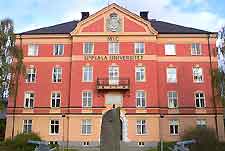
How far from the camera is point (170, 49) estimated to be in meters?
41.8

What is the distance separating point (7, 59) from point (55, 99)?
311 inches

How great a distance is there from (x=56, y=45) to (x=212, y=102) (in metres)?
20.2

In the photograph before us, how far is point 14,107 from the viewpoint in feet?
132

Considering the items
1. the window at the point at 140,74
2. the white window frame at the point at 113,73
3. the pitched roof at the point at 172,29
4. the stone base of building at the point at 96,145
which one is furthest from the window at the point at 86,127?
the pitched roof at the point at 172,29

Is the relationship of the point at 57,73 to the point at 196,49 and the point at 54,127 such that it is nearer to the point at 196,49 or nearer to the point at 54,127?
the point at 54,127

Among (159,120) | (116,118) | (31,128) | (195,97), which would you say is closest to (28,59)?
(31,128)

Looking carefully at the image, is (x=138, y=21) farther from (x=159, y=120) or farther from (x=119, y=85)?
(x=159, y=120)

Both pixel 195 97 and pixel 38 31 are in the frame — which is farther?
pixel 38 31

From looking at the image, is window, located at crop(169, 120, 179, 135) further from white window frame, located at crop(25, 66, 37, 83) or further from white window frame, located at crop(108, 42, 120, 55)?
white window frame, located at crop(25, 66, 37, 83)

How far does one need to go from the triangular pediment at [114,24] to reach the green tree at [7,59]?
802 centimetres

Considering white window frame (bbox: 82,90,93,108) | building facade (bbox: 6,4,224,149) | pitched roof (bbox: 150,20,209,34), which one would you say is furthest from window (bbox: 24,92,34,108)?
pitched roof (bbox: 150,20,209,34)

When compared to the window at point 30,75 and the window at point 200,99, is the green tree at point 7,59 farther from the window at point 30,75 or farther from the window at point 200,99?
the window at point 200,99

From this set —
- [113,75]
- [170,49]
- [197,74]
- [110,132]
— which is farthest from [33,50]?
[110,132]

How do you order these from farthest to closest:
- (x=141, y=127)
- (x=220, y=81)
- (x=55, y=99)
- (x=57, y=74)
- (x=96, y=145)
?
(x=57, y=74)
(x=55, y=99)
(x=141, y=127)
(x=96, y=145)
(x=220, y=81)
